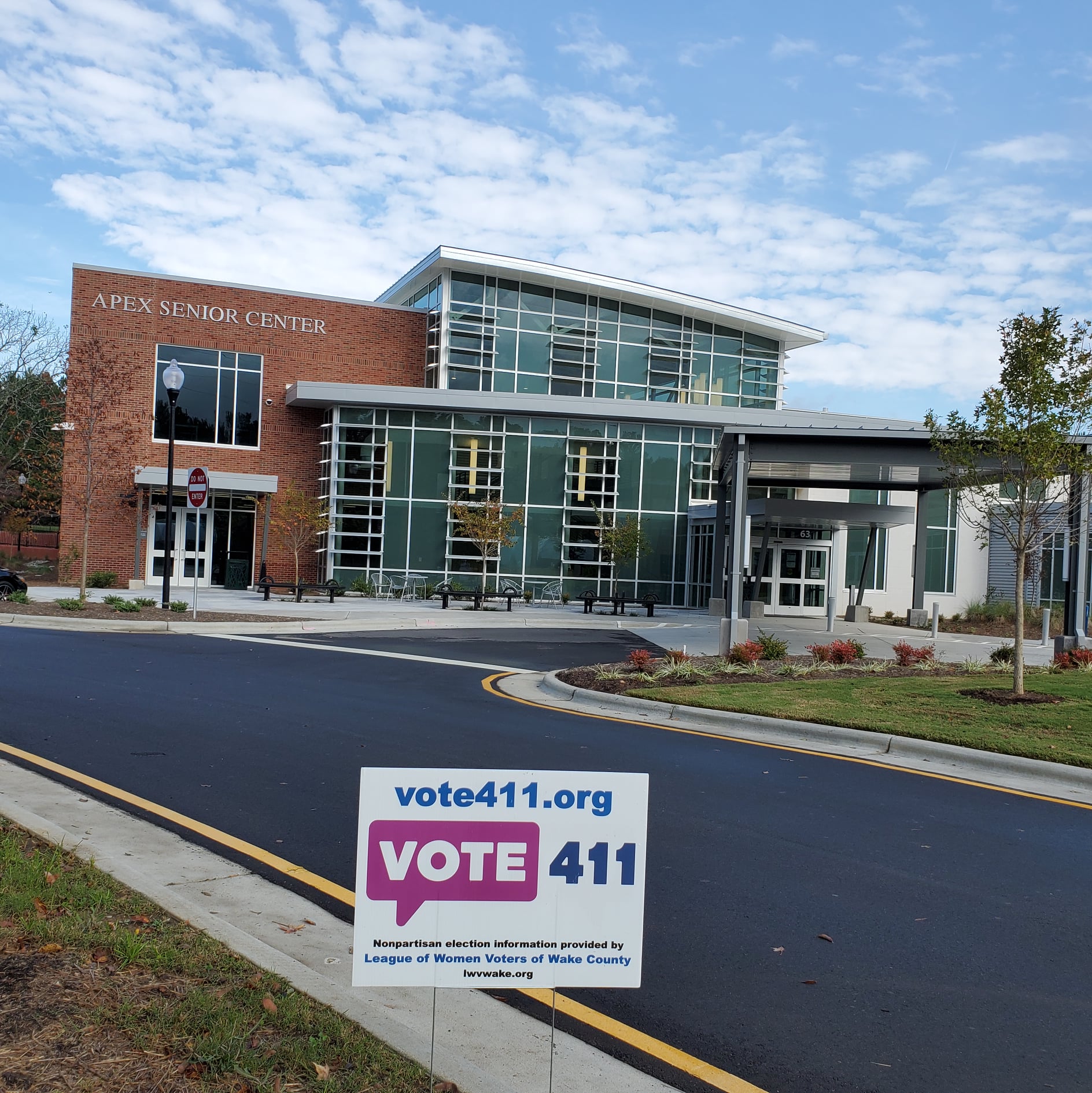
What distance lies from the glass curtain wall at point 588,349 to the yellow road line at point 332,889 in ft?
98.4

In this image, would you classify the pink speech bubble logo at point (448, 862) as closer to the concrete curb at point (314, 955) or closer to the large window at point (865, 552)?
the concrete curb at point (314, 955)

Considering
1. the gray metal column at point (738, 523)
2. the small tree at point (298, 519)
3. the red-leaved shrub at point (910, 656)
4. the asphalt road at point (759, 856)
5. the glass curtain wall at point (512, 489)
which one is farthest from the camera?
the glass curtain wall at point (512, 489)

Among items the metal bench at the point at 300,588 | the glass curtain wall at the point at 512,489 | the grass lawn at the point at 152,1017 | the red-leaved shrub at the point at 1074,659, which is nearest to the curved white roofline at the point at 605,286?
the glass curtain wall at the point at 512,489

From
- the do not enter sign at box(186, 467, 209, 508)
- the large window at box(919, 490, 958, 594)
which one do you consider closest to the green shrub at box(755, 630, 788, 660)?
the do not enter sign at box(186, 467, 209, 508)

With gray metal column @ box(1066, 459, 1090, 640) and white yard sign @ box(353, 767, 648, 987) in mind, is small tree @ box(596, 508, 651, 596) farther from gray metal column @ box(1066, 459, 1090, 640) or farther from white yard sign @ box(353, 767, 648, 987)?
white yard sign @ box(353, 767, 648, 987)

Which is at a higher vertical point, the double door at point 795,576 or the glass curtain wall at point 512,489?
the glass curtain wall at point 512,489

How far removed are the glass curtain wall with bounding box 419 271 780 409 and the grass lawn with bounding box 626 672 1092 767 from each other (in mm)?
25185

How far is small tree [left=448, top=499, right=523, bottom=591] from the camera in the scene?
3166 cm

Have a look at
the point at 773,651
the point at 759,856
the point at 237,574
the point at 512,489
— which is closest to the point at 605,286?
the point at 512,489

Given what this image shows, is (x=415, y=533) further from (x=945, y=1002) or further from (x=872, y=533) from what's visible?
(x=945, y=1002)

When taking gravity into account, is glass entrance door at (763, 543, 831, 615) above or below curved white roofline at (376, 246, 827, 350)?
below

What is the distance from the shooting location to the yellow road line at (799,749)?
844 centimetres

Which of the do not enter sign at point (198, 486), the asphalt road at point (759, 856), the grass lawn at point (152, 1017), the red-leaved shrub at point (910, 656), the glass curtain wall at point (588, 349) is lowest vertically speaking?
the asphalt road at point (759, 856)

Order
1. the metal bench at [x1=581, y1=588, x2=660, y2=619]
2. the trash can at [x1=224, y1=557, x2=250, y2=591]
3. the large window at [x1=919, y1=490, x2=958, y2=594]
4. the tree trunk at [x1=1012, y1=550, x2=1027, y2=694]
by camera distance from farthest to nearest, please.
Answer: the large window at [x1=919, y1=490, x2=958, y2=594] → the trash can at [x1=224, y1=557, x2=250, y2=591] → the metal bench at [x1=581, y1=588, x2=660, y2=619] → the tree trunk at [x1=1012, y1=550, x2=1027, y2=694]
